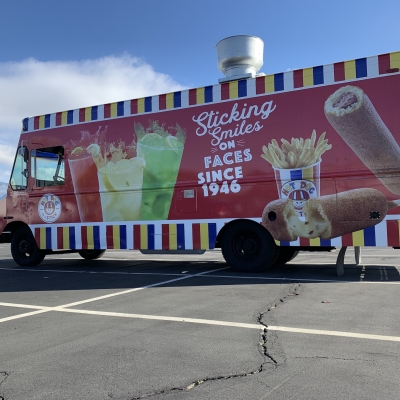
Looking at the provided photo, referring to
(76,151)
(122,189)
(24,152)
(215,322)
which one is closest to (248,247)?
(122,189)

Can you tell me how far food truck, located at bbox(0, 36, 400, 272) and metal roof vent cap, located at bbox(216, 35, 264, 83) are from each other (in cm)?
3

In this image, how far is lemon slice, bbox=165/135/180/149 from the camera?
9.05 meters

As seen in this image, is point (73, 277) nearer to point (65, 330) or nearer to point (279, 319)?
point (65, 330)

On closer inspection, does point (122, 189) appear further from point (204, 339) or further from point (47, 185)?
point (204, 339)

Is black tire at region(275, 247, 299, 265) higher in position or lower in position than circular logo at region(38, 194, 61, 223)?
lower

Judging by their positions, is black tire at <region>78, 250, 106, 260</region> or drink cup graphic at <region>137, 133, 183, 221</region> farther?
black tire at <region>78, 250, 106, 260</region>

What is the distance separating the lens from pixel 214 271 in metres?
9.14

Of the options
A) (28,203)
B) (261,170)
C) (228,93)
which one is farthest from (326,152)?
(28,203)

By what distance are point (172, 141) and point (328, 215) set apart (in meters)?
3.54

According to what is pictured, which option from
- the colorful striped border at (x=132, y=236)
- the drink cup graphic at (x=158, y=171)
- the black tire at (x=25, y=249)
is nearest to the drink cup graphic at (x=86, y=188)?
the colorful striped border at (x=132, y=236)

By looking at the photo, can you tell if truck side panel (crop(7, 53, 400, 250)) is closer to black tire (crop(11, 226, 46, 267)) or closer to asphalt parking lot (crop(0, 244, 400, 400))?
black tire (crop(11, 226, 46, 267))

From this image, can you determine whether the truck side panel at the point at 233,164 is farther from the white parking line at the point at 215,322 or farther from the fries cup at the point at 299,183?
the white parking line at the point at 215,322

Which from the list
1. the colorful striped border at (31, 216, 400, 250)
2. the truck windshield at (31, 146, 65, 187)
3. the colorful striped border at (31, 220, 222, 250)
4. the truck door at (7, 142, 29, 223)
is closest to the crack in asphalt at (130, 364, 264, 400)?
the colorful striped border at (31, 216, 400, 250)

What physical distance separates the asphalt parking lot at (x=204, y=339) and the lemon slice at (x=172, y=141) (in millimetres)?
2889
